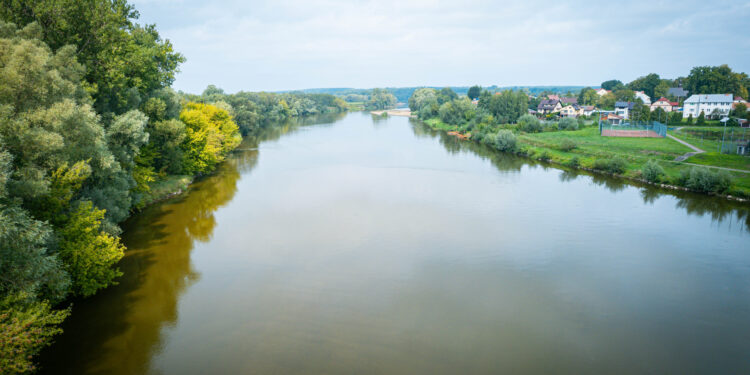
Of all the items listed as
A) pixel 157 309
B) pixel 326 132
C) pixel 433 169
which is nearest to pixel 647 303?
pixel 157 309

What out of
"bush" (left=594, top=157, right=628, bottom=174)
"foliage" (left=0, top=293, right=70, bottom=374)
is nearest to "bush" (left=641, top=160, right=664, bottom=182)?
"bush" (left=594, top=157, right=628, bottom=174)

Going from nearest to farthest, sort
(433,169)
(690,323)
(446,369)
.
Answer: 1. (446,369)
2. (690,323)
3. (433,169)

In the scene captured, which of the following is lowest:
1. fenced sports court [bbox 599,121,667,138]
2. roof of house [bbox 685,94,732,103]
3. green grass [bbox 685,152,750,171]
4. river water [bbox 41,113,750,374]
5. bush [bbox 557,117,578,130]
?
river water [bbox 41,113,750,374]

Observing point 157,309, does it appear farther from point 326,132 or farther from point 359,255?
point 326,132

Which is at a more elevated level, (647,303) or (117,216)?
(117,216)

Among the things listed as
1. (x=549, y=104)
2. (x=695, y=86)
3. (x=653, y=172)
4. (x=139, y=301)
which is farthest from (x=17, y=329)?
(x=695, y=86)

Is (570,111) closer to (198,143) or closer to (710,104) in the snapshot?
(710,104)

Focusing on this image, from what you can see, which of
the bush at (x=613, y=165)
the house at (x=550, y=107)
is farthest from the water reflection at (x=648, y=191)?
the house at (x=550, y=107)

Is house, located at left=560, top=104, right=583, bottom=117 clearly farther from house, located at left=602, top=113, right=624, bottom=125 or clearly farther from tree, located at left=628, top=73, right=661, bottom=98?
tree, located at left=628, top=73, right=661, bottom=98
